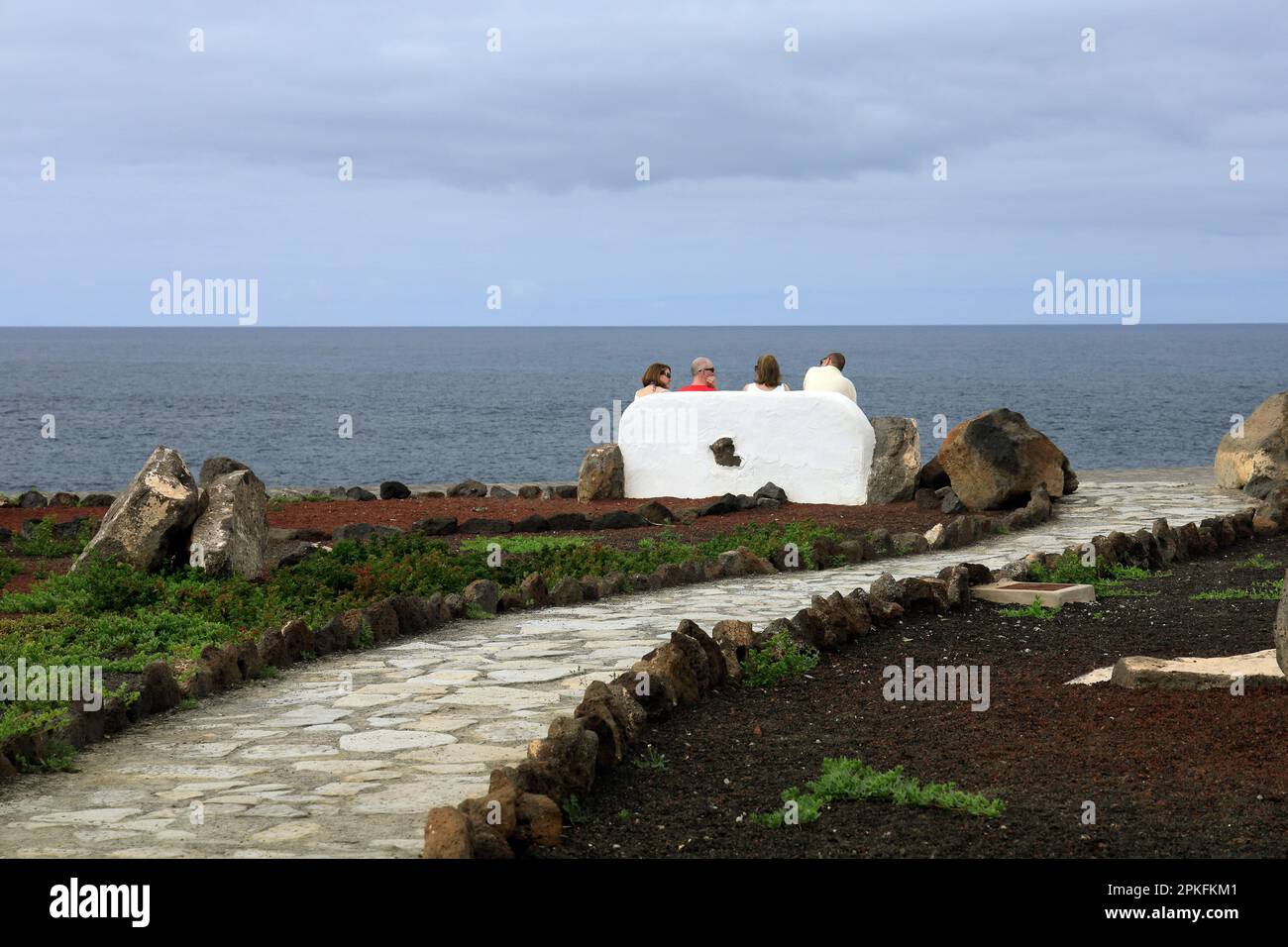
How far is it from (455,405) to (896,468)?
7446cm

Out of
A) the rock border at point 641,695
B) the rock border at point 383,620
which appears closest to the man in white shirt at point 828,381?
the rock border at point 383,620

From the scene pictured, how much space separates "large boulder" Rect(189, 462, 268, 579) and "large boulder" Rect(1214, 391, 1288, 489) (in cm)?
1242

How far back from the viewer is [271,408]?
290 feet

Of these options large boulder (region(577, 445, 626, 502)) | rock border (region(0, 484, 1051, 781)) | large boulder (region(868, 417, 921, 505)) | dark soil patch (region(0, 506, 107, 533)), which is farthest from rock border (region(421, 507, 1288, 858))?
dark soil patch (region(0, 506, 107, 533))

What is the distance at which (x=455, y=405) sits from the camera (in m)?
90.4

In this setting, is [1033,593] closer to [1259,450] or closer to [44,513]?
[1259,450]

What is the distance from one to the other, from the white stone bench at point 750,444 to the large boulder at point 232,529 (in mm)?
6607

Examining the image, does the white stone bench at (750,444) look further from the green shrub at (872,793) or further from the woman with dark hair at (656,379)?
the green shrub at (872,793)

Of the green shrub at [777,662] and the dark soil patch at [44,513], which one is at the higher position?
the dark soil patch at [44,513]

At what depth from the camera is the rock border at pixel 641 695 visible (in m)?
4.93

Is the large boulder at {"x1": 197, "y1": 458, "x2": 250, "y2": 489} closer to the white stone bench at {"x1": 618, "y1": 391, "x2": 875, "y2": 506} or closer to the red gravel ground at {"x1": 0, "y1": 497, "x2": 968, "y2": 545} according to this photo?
the red gravel ground at {"x1": 0, "y1": 497, "x2": 968, "y2": 545}

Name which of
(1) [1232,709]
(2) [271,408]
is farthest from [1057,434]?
(1) [1232,709]

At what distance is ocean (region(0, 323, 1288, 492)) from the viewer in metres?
56.0

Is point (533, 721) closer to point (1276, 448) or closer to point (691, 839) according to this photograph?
point (691, 839)
